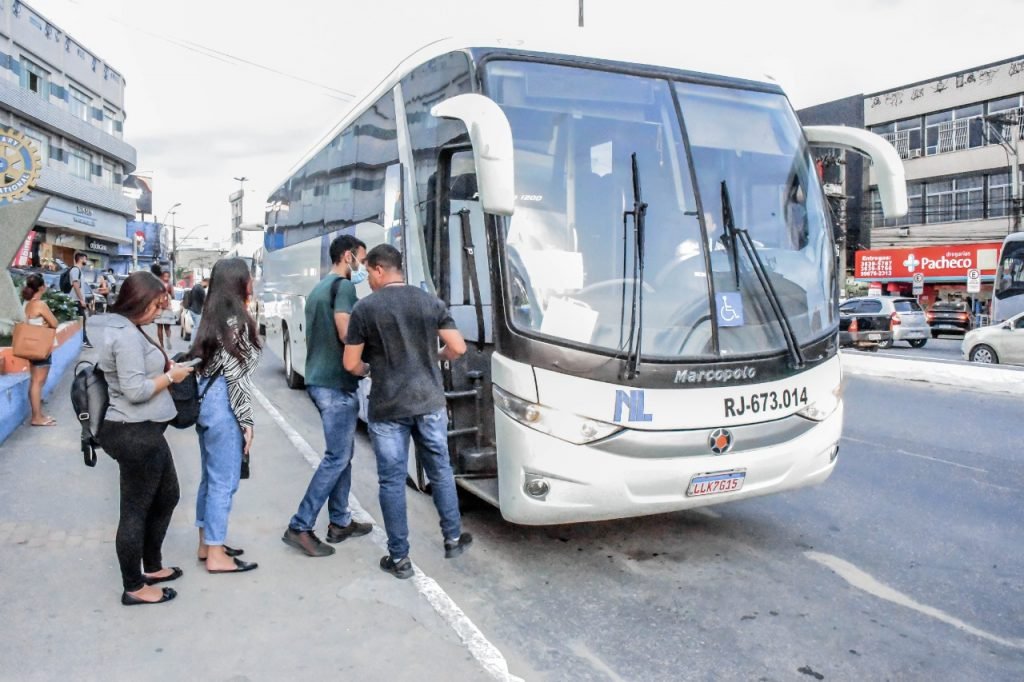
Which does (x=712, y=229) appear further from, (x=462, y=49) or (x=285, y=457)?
(x=285, y=457)

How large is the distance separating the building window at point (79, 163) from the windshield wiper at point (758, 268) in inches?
1976

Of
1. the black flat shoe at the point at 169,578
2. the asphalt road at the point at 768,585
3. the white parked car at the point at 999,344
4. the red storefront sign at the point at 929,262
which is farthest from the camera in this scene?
the red storefront sign at the point at 929,262

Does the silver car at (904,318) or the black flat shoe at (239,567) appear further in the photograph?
the silver car at (904,318)

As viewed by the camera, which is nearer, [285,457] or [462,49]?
[462,49]

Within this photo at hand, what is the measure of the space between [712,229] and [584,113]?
105cm

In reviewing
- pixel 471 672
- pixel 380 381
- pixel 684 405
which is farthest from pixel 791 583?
pixel 380 381

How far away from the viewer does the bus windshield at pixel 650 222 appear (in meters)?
4.70

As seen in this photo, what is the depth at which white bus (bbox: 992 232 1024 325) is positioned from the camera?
23891 mm

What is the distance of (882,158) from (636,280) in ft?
6.75

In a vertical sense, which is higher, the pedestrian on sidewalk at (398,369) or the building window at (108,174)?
the building window at (108,174)

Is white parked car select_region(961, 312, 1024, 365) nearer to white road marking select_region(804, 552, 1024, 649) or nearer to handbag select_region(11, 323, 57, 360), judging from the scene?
white road marking select_region(804, 552, 1024, 649)

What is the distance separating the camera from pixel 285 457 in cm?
765

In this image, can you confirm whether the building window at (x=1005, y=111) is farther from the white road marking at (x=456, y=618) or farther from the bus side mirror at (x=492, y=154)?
the white road marking at (x=456, y=618)

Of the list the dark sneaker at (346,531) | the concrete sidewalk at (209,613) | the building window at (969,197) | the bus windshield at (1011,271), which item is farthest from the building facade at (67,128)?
the building window at (969,197)
